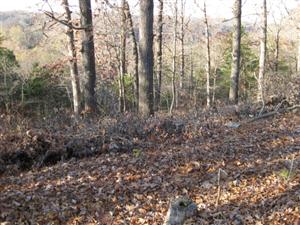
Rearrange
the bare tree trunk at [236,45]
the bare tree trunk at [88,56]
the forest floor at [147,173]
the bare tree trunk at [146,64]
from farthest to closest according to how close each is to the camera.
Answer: the bare tree trunk at [236,45] < the bare tree trunk at [88,56] < the bare tree trunk at [146,64] < the forest floor at [147,173]

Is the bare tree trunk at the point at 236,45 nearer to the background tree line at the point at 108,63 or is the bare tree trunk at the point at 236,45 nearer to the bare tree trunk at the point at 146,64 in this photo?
the background tree line at the point at 108,63

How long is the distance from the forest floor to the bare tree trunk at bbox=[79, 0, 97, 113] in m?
2.57

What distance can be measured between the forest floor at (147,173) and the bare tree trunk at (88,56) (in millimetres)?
2566

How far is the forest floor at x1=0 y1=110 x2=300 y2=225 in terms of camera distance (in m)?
5.55

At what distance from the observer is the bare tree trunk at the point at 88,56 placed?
1194cm

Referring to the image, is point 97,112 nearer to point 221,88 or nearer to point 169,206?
point 169,206

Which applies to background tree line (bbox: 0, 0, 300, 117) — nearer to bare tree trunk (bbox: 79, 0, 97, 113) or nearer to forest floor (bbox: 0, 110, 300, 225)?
bare tree trunk (bbox: 79, 0, 97, 113)

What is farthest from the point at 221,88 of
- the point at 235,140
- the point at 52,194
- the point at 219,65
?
the point at 52,194

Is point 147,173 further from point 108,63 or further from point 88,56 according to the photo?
point 108,63

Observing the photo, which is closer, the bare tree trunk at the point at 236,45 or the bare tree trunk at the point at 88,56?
the bare tree trunk at the point at 88,56

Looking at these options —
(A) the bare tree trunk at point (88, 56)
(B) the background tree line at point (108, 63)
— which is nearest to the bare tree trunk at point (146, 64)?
(B) the background tree line at point (108, 63)

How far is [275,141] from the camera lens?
8406mm

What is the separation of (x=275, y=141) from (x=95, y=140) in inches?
140

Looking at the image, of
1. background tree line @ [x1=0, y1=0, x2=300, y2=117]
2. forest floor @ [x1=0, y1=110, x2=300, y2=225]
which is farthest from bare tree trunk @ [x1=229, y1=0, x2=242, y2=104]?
forest floor @ [x1=0, y1=110, x2=300, y2=225]
